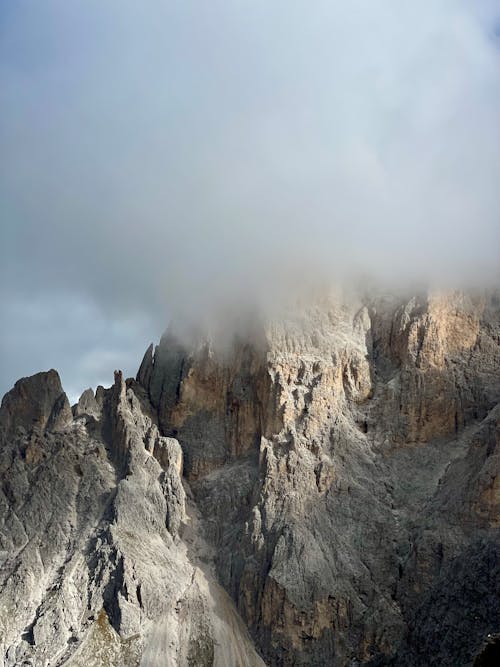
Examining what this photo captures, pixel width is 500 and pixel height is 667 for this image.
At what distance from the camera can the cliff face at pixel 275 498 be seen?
106 m

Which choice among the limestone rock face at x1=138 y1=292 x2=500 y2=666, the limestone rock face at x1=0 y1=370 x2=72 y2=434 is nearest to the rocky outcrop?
the limestone rock face at x1=0 y1=370 x2=72 y2=434

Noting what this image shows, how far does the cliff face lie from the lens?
106000 millimetres

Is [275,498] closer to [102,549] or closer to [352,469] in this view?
[352,469]

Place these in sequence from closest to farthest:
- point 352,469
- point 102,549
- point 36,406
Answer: point 102,549, point 352,469, point 36,406

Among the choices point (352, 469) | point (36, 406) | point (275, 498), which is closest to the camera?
point (275, 498)

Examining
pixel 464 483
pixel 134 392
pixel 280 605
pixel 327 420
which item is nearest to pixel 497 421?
pixel 464 483

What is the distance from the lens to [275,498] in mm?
115625

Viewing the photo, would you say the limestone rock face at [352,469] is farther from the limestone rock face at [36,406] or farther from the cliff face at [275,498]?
the limestone rock face at [36,406]

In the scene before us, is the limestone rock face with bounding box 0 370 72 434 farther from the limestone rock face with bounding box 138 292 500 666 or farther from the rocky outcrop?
the limestone rock face with bounding box 138 292 500 666

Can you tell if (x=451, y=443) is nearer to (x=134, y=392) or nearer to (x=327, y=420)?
(x=327, y=420)

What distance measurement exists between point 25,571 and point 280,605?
2480cm

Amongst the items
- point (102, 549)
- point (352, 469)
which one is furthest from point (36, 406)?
point (352, 469)

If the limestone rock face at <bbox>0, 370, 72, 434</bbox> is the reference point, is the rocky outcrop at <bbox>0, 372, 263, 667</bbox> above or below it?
below

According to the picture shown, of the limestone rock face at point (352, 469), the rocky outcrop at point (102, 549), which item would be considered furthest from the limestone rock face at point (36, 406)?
the limestone rock face at point (352, 469)
